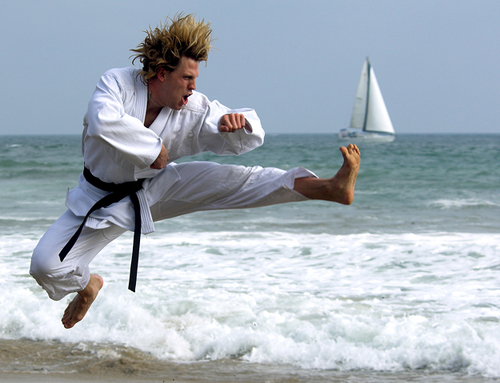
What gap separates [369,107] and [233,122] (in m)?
47.1

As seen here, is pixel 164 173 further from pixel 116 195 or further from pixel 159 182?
pixel 116 195

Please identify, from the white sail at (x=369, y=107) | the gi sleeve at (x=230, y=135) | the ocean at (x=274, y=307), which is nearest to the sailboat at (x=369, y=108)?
the white sail at (x=369, y=107)

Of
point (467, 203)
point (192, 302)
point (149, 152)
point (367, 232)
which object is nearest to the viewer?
point (149, 152)

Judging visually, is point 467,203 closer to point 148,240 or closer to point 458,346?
point 148,240

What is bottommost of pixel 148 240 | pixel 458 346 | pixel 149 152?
pixel 148 240

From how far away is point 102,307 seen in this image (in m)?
5.01

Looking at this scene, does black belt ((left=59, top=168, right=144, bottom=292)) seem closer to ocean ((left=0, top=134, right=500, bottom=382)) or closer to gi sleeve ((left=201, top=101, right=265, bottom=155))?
gi sleeve ((left=201, top=101, right=265, bottom=155))

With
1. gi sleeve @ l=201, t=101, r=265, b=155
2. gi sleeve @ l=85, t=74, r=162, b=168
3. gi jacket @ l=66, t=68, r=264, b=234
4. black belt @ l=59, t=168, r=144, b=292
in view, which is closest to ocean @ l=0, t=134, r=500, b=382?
black belt @ l=59, t=168, r=144, b=292

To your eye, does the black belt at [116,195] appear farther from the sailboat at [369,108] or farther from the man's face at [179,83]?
the sailboat at [369,108]

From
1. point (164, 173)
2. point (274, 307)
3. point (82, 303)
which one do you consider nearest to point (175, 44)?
point (164, 173)

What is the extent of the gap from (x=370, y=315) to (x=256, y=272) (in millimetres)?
1733

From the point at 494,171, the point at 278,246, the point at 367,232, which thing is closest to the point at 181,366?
the point at 278,246

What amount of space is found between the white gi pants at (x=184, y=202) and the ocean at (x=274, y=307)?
0.78 meters

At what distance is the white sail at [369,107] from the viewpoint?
47531mm
